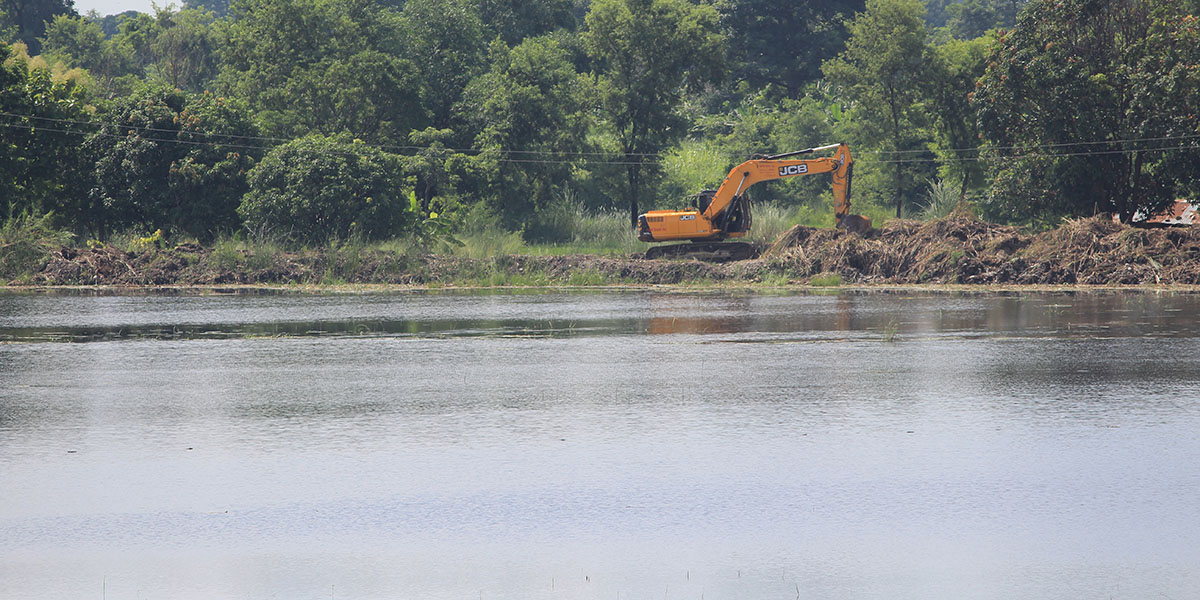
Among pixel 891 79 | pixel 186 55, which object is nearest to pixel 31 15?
pixel 186 55

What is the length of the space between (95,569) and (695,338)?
12.3m

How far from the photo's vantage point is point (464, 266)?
3484 centimetres

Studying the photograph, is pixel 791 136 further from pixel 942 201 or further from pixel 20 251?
pixel 20 251

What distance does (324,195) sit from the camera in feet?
124

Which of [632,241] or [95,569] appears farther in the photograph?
[632,241]

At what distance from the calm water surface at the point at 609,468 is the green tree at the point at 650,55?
98.5ft

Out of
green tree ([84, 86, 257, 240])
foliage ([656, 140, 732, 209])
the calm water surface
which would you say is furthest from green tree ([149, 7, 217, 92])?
the calm water surface

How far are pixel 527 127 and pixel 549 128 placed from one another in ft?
3.29

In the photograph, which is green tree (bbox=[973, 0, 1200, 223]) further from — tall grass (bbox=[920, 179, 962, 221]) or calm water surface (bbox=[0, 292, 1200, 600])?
calm water surface (bbox=[0, 292, 1200, 600])

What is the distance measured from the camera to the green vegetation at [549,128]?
35375mm

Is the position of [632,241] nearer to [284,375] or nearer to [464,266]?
[464,266]

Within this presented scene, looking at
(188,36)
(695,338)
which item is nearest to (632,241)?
(695,338)

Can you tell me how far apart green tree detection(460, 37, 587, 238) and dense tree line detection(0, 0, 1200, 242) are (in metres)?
0.09

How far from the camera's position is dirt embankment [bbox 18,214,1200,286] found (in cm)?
3114
